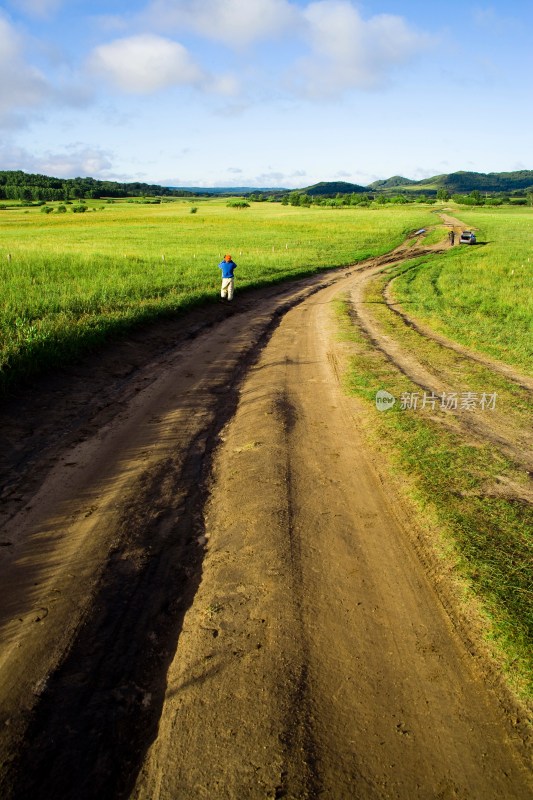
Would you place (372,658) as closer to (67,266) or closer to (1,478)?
(1,478)

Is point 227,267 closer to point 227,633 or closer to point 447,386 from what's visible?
point 447,386

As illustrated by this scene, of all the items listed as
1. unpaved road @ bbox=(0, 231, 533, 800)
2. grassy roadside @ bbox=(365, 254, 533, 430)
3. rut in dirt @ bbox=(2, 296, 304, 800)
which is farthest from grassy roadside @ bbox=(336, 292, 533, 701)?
rut in dirt @ bbox=(2, 296, 304, 800)

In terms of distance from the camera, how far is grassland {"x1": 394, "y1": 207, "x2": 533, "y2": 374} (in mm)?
13973

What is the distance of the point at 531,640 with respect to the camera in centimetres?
385

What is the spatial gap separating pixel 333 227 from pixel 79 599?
68.7 m

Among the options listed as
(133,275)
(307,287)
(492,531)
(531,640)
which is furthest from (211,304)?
(531,640)

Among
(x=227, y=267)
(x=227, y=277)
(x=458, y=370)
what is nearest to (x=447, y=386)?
(x=458, y=370)

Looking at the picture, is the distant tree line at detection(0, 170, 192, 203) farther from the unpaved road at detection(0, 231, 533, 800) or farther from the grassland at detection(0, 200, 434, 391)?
the unpaved road at detection(0, 231, 533, 800)

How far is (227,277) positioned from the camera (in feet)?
65.8

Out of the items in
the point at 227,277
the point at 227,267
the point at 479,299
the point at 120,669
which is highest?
the point at 227,267

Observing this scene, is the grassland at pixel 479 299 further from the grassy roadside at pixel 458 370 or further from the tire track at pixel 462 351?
the grassy roadside at pixel 458 370

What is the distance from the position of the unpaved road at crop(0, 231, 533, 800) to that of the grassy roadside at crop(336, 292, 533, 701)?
0.86ft

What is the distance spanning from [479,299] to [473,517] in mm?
17370

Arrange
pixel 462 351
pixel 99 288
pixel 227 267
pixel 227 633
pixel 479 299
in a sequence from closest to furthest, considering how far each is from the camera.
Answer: pixel 227 633, pixel 462 351, pixel 99 288, pixel 227 267, pixel 479 299
